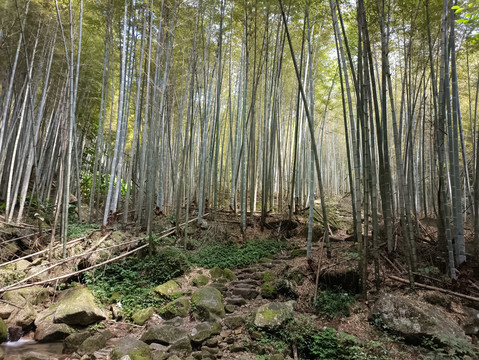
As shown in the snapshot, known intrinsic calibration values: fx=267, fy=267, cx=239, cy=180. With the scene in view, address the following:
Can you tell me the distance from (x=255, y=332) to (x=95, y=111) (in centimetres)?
792

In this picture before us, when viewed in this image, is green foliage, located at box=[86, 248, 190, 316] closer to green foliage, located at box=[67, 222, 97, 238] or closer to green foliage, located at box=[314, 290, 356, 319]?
green foliage, located at box=[67, 222, 97, 238]

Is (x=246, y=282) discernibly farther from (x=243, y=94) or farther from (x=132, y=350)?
(x=243, y=94)

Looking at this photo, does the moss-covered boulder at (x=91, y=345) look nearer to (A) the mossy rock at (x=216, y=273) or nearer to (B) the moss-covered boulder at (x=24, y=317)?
(B) the moss-covered boulder at (x=24, y=317)

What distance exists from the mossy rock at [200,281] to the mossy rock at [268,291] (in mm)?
890

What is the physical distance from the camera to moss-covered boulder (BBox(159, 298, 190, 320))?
3.04 m

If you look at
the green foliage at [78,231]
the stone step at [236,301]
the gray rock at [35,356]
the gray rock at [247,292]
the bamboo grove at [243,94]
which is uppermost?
the bamboo grove at [243,94]

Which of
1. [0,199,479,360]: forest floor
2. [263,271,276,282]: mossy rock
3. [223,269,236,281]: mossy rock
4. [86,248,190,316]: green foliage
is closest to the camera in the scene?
[0,199,479,360]: forest floor

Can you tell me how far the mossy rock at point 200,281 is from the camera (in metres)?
3.83

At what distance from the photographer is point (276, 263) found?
4348 millimetres

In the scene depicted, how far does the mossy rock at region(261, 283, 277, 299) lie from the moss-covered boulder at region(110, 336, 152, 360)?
155 cm

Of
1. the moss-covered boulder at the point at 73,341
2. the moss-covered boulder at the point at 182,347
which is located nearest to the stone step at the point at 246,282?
the moss-covered boulder at the point at 182,347

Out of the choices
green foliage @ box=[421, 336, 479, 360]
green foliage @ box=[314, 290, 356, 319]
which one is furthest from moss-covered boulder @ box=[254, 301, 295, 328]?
green foliage @ box=[421, 336, 479, 360]

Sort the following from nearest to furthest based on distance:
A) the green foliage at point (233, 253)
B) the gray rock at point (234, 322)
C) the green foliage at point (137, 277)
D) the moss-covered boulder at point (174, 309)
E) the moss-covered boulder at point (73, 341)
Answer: the moss-covered boulder at point (73, 341) < the gray rock at point (234, 322) < the moss-covered boulder at point (174, 309) < the green foliage at point (137, 277) < the green foliage at point (233, 253)

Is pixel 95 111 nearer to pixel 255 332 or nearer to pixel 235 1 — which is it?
pixel 235 1
